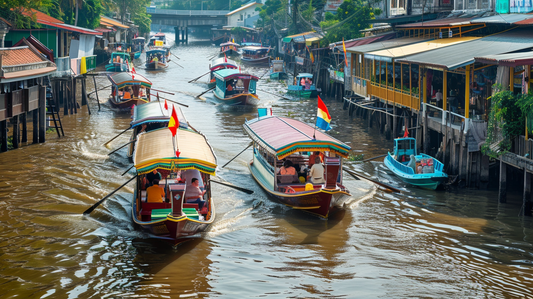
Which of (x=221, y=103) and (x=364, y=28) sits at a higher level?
(x=364, y=28)

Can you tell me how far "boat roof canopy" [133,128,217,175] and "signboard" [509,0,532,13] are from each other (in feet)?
46.3

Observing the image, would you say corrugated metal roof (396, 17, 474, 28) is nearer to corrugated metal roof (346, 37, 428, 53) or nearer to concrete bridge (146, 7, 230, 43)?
corrugated metal roof (346, 37, 428, 53)

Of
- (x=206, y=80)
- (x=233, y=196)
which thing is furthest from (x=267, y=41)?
(x=233, y=196)

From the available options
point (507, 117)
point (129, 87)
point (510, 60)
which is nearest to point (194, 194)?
point (507, 117)

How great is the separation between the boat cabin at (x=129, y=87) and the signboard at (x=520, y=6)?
18.9m

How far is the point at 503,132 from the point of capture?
49.9ft

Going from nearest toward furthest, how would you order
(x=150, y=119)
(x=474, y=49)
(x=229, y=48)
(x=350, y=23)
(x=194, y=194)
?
(x=194, y=194) → (x=474, y=49) → (x=150, y=119) → (x=350, y=23) → (x=229, y=48)

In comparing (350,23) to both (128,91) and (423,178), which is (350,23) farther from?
(423,178)

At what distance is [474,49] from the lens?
1917cm

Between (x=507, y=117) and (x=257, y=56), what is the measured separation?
49.5 metres

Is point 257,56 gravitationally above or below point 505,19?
above

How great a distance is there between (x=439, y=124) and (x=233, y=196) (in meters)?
7.55

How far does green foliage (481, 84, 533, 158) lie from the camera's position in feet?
47.8

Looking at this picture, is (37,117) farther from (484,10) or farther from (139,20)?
(139,20)
